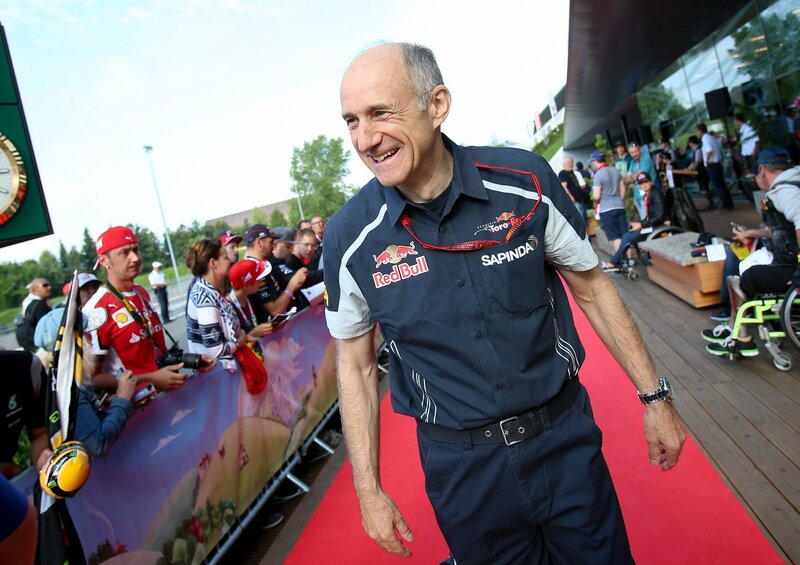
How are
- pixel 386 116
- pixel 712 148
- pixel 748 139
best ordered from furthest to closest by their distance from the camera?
pixel 712 148, pixel 748 139, pixel 386 116

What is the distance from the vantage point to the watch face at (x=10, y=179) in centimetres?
226

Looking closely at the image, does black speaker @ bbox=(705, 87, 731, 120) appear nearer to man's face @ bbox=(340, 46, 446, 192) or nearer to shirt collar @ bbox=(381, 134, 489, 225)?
shirt collar @ bbox=(381, 134, 489, 225)

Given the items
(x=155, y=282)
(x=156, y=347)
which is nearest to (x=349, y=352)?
(x=156, y=347)

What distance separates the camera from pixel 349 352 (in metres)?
1.91

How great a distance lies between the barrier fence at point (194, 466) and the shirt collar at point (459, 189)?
1780mm

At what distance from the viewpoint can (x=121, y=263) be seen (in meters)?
3.98

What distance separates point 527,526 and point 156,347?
3.04 meters

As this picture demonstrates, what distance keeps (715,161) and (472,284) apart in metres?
13.6

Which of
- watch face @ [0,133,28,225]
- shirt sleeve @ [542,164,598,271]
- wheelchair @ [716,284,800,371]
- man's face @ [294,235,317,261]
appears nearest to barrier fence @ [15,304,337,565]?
watch face @ [0,133,28,225]

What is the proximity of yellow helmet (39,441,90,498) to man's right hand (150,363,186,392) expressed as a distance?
3.94ft

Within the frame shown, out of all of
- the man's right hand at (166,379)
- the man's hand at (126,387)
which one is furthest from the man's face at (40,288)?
the man's hand at (126,387)

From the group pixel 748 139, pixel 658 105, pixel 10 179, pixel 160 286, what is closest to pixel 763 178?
pixel 10 179

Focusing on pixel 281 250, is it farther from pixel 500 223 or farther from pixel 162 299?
pixel 162 299

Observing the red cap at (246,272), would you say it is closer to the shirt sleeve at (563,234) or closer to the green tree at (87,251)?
the shirt sleeve at (563,234)
